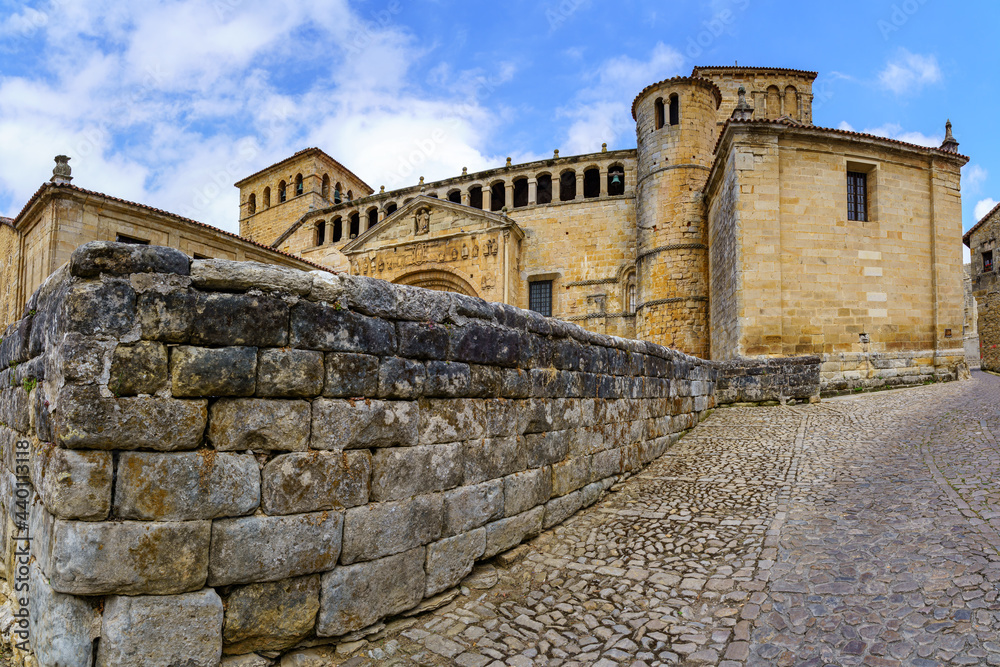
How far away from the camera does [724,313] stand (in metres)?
15.9

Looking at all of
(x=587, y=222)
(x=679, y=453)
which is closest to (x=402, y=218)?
(x=587, y=222)

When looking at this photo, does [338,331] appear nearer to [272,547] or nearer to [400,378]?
[400,378]

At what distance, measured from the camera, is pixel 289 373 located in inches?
121

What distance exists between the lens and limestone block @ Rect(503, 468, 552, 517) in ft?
14.9

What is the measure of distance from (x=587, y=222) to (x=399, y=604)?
2304 cm

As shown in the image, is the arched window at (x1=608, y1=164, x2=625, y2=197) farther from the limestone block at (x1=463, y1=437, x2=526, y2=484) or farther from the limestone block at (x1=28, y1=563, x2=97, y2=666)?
the limestone block at (x1=28, y1=563, x2=97, y2=666)

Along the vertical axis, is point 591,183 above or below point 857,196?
above

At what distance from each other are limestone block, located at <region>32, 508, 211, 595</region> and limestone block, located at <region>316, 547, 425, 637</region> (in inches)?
27.9

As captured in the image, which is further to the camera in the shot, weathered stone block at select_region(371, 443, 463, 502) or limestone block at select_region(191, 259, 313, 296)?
weathered stone block at select_region(371, 443, 463, 502)

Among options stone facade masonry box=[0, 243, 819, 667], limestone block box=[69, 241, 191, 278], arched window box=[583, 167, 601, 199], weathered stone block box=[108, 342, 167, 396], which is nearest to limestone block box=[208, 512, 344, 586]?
stone facade masonry box=[0, 243, 819, 667]

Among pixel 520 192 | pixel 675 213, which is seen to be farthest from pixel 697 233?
pixel 520 192

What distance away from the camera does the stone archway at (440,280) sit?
24.4m

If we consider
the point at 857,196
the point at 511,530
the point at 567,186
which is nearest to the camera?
the point at 511,530

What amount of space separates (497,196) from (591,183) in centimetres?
529
